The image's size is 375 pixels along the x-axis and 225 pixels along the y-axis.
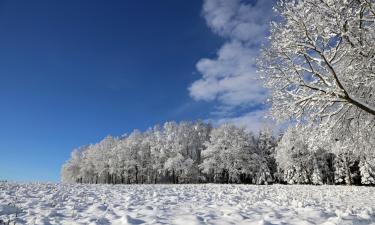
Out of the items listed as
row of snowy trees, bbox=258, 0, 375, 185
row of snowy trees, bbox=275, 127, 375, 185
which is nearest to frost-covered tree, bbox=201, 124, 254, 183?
row of snowy trees, bbox=275, 127, 375, 185

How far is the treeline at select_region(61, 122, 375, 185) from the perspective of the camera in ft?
213

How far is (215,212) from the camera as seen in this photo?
10508mm

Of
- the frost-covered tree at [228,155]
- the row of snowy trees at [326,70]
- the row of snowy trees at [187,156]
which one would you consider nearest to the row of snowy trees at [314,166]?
the row of snowy trees at [187,156]

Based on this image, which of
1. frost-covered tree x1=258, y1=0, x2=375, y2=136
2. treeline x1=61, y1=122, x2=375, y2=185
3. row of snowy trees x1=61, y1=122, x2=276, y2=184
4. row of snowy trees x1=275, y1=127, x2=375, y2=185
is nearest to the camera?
frost-covered tree x1=258, y1=0, x2=375, y2=136

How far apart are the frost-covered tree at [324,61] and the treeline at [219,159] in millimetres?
45502

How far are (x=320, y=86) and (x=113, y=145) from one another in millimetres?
83753

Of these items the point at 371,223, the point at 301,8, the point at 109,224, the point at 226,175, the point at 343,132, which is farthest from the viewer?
the point at 226,175

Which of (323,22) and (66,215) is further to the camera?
(323,22)

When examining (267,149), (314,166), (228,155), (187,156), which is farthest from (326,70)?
(267,149)

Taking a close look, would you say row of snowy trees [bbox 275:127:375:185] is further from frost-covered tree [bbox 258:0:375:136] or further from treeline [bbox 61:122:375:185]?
frost-covered tree [bbox 258:0:375:136]

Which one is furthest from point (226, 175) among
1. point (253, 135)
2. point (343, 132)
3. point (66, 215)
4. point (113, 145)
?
point (66, 215)

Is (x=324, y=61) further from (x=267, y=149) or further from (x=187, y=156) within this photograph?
(x=267, y=149)

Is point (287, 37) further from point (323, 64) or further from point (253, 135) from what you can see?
point (253, 135)

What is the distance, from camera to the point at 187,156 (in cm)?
7600
